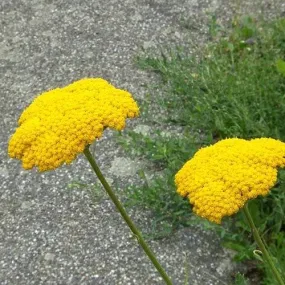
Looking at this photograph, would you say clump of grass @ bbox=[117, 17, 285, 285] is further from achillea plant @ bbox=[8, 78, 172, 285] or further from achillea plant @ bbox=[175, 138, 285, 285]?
achillea plant @ bbox=[8, 78, 172, 285]

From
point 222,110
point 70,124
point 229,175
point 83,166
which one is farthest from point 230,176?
point 83,166

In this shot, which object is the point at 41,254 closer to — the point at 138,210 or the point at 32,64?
the point at 138,210

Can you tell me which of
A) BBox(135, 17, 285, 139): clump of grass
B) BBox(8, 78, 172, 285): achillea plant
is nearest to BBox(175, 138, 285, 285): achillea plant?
BBox(8, 78, 172, 285): achillea plant

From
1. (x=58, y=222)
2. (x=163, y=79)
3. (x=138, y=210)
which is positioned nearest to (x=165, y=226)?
(x=138, y=210)

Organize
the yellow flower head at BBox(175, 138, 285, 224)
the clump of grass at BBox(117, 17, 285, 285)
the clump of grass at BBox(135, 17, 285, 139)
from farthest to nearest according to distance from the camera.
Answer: the clump of grass at BBox(135, 17, 285, 139), the clump of grass at BBox(117, 17, 285, 285), the yellow flower head at BBox(175, 138, 285, 224)

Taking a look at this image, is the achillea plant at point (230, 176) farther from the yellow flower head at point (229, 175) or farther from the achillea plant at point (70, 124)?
the achillea plant at point (70, 124)

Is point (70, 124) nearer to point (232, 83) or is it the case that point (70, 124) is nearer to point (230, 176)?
point (230, 176)
